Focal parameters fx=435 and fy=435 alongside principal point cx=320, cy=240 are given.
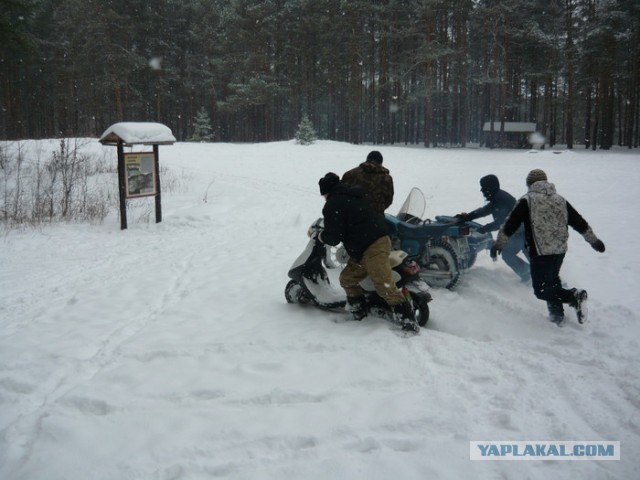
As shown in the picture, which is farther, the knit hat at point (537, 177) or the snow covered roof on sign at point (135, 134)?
the snow covered roof on sign at point (135, 134)

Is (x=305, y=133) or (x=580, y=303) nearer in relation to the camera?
(x=580, y=303)

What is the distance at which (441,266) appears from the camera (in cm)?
627

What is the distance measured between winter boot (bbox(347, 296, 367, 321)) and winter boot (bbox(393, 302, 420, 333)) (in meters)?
0.52

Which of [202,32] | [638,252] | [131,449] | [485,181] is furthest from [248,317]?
[202,32]

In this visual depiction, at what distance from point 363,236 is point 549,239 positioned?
6.83ft

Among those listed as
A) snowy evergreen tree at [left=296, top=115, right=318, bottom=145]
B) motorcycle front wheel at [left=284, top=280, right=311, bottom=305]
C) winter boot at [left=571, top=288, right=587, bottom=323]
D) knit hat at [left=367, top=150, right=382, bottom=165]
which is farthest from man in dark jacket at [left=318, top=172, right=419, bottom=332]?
snowy evergreen tree at [left=296, top=115, right=318, bottom=145]

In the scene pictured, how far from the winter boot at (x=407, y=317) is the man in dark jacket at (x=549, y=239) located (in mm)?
1543

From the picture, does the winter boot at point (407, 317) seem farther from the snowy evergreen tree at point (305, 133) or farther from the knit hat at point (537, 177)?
the snowy evergreen tree at point (305, 133)

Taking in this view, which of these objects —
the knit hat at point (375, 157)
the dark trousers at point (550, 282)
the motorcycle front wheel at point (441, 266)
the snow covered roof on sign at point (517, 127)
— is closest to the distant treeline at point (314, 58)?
the snow covered roof on sign at point (517, 127)

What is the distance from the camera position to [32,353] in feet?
14.2

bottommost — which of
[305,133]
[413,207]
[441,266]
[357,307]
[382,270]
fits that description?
[357,307]

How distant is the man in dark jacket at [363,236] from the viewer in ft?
15.3

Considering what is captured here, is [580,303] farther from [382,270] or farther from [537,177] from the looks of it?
[382,270]

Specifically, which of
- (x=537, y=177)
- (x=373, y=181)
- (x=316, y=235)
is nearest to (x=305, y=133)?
(x=373, y=181)
